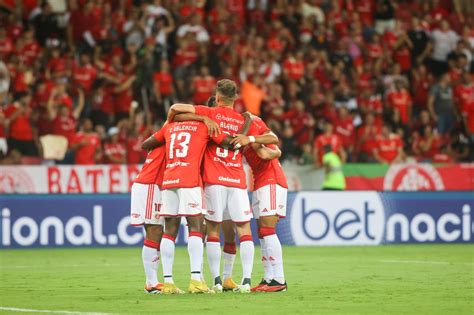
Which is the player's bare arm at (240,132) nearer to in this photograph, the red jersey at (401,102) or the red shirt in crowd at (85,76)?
the red shirt in crowd at (85,76)

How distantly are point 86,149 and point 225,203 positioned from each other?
1221cm

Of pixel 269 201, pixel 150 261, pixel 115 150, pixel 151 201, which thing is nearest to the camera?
pixel 150 261

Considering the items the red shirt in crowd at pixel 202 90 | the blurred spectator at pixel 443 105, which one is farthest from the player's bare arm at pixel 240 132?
the blurred spectator at pixel 443 105

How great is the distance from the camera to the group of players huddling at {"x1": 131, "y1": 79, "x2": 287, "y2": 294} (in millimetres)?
12797

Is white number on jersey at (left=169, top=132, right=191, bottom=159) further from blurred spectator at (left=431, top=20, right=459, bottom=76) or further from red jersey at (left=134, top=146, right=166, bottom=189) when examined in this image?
blurred spectator at (left=431, top=20, right=459, bottom=76)

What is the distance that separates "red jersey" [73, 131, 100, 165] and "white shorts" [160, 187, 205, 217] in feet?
39.8

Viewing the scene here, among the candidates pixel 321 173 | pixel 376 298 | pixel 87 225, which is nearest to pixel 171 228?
pixel 376 298

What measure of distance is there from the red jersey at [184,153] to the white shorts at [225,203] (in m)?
0.21

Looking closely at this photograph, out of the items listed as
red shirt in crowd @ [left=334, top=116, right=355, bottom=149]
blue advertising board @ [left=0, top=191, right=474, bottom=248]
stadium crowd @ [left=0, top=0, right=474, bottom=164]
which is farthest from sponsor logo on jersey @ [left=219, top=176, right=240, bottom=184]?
red shirt in crowd @ [left=334, top=116, right=355, bottom=149]

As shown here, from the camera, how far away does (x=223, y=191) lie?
13.0 m

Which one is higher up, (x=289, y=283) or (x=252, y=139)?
(x=252, y=139)

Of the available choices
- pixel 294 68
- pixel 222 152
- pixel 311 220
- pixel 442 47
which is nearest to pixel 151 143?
pixel 222 152

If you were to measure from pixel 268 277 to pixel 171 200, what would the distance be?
1566 mm

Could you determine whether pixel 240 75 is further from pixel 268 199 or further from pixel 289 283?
pixel 268 199
